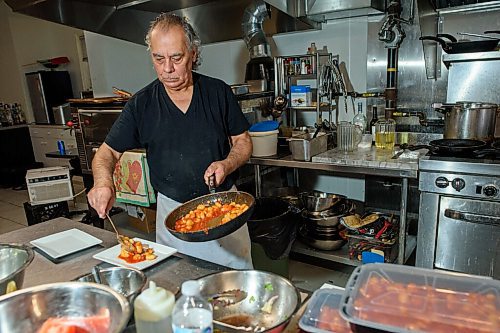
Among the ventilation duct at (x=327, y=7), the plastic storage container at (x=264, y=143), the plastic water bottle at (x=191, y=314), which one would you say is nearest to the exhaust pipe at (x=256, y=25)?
the ventilation duct at (x=327, y=7)

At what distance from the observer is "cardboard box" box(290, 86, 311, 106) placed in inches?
123

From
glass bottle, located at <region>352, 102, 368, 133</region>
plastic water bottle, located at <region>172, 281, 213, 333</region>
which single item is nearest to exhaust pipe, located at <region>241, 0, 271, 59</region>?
glass bottle, located at <region>352, 102, 368, 133</region>

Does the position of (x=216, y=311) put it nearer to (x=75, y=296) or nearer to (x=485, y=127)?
(x=75, y=296)

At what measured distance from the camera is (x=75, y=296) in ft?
2.84

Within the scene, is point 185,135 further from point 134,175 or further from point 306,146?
point 134,175

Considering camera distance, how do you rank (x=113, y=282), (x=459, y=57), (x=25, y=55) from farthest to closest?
(x=25, y=55) < (x=459, y=57) < (x=113, y=282)

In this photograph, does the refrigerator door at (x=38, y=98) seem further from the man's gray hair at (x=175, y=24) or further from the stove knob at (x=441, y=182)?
the stove knob at (x=441, y=182)

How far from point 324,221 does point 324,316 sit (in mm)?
1993

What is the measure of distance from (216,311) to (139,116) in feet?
3.50

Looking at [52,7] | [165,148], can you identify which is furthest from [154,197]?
[52,7]

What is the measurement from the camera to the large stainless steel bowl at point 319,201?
2.93m

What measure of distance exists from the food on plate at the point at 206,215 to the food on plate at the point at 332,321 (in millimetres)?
505

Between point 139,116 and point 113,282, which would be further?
point 139,116

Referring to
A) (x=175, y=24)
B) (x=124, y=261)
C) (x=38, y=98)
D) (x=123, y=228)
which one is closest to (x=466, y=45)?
(x=175, y=24)
